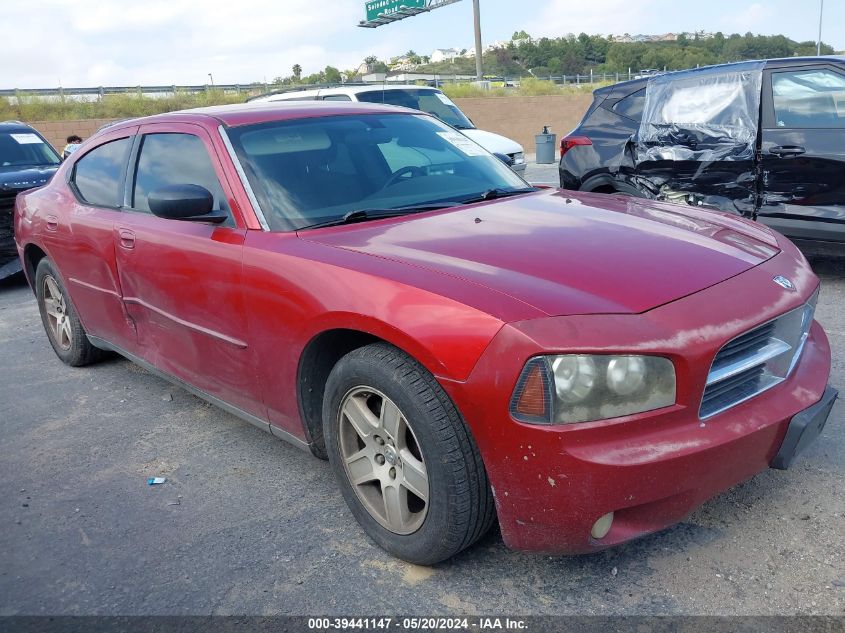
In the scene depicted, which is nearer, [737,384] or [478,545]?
[737,384]

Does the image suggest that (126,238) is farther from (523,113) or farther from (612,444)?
(523,113)

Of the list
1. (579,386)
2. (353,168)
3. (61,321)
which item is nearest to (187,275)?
(353,168)

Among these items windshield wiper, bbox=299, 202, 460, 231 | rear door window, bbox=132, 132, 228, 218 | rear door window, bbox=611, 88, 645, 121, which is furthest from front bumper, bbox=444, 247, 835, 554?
rear door window, bbox=611, 88, 645, 121

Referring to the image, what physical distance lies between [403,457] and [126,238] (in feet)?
7.01

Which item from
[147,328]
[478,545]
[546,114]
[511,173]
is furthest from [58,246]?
[546,114]

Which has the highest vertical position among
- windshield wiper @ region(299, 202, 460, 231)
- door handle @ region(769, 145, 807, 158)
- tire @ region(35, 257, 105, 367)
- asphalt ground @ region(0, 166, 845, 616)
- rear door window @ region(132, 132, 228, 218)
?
rear door window @ region(132, 132, 228, 218)

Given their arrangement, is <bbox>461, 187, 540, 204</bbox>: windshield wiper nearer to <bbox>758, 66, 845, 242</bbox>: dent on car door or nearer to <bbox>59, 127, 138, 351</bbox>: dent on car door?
<bbox>59, 127, 138, 351</bbox>: dent on car door

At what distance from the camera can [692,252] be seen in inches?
105

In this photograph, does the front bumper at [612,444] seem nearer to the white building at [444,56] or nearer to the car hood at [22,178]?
the car hood at [22,178]

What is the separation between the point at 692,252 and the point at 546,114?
27.4m

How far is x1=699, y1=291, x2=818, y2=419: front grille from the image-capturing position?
2.28 metres

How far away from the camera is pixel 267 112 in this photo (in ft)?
11.9

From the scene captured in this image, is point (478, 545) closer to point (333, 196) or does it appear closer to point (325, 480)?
point (325, 480)

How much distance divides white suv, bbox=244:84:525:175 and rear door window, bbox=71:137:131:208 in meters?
7.22
